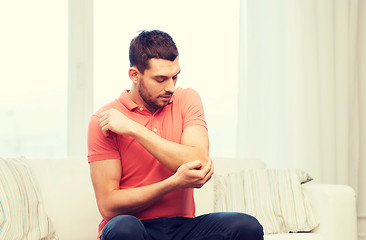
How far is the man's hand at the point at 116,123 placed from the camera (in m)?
1.84

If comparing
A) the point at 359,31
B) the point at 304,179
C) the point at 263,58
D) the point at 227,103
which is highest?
the point at 359,31

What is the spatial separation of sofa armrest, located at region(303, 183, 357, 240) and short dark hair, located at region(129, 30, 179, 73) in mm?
1119

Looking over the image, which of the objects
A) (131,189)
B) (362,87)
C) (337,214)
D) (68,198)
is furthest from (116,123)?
(362,87)

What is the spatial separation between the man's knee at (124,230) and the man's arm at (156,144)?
12.1 inches

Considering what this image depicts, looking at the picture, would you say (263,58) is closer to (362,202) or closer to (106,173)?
(362,202)

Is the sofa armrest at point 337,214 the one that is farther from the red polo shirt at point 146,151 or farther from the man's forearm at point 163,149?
the man's forearm at point 163,149

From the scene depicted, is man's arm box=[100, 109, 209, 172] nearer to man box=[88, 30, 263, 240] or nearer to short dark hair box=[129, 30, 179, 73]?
man box=[88, 30, 263, 240]

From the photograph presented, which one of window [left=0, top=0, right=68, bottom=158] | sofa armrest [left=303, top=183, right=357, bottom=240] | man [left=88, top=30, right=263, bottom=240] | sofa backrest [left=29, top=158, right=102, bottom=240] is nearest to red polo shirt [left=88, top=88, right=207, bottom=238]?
man [left=88, top=30, right=263, bottom=240]

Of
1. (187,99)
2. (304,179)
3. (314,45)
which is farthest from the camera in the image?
(314,45)

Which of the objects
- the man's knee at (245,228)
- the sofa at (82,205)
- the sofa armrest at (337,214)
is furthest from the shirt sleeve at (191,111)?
the sofa armrest at (337,214)

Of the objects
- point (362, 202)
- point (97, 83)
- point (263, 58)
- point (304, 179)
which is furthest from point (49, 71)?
point (362, 202)

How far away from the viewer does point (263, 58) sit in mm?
3758

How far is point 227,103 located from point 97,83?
0.98 meters

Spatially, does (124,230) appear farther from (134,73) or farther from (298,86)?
(298,86)
